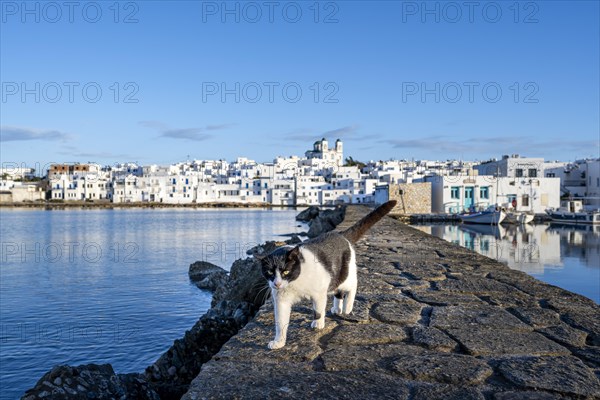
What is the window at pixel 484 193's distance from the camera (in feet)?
152

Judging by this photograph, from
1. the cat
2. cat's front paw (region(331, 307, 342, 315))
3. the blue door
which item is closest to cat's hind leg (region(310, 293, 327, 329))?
the cat

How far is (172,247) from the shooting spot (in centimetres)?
2584

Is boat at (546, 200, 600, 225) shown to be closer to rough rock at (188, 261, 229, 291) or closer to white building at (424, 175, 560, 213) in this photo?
white building at (424, 175, 560, 213)

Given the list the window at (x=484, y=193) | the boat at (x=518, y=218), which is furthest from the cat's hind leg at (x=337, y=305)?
the window at (x=484, y=193)

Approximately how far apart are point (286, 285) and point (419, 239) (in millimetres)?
7256

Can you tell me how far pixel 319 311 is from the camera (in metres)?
3.20

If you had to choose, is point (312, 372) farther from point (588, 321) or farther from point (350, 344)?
point (588, 321)

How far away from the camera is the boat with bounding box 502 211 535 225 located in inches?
1495

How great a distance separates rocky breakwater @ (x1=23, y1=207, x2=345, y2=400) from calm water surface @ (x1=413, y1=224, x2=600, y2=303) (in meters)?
9.02

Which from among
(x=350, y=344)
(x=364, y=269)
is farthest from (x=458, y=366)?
(x=364, y=269)

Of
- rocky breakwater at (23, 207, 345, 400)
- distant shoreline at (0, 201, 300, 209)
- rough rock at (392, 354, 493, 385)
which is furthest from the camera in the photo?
distant shoreline at (0, 201, 300, 209)

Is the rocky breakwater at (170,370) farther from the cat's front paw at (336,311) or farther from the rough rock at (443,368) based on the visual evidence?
the rough rock at (443,368)

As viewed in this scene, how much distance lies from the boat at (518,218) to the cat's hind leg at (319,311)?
37726 millimetres

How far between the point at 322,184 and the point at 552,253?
76.3 metres
